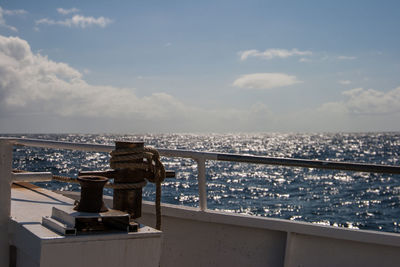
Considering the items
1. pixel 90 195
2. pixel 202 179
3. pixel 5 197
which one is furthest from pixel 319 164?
pixel 5 197

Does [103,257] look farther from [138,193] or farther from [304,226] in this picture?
[304,226]

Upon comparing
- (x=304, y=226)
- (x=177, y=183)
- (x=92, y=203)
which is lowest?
(x=177, y=183)

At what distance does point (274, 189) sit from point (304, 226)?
89.6 ft

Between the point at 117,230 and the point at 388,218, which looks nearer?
the point at 117,230

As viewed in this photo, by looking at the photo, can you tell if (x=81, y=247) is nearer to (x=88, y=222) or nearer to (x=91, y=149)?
(x=88, y=222)

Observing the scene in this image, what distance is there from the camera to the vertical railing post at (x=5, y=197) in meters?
1.93

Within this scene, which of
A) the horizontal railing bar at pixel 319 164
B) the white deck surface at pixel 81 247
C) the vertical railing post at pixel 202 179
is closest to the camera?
the white deck surface at pixel 81 247

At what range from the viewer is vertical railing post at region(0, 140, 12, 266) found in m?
1.93

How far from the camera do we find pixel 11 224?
1928mm

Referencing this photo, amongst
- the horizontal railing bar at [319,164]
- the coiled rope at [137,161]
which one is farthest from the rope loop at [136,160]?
the horizontal railing bar at [319,164]

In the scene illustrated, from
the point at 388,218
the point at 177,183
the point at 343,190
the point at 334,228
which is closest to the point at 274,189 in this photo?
the point at 343,190

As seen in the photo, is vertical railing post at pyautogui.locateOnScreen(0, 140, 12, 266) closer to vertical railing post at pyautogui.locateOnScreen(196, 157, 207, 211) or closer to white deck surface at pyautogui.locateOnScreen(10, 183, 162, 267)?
white deck surface at pyautogui.locateOnScreen(10, 183, 162, 267)

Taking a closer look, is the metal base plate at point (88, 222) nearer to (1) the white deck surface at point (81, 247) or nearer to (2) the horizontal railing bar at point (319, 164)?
(1) the white deck surface at point (81, 247)

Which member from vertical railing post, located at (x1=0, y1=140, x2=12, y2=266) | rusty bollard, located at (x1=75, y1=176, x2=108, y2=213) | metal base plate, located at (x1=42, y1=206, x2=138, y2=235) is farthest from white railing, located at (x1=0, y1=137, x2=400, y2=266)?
rusty bollard, located at (x1=75, y1=176, x2=108, y2=213)
